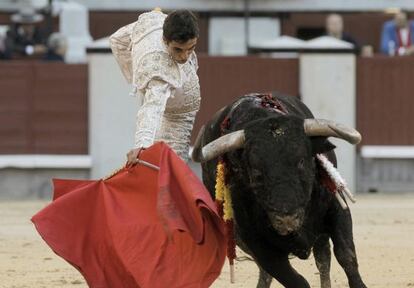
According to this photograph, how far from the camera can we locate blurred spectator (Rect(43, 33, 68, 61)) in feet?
44.5

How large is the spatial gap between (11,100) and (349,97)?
3.08 m

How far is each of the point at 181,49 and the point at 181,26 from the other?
15cm

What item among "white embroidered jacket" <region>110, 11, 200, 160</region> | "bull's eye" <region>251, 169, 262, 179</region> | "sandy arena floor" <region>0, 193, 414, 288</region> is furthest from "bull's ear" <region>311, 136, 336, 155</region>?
"sandy arena floor" <region>0, 193, 414, 288</region>

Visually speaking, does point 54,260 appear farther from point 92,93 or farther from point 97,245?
point 92,93

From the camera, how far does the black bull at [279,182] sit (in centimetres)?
533

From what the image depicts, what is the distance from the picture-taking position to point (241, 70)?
42.1 feet

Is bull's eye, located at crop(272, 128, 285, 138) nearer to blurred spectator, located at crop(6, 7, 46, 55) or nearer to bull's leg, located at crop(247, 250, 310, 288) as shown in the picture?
bull's leg, located at crop(247, 250, 310, 288)

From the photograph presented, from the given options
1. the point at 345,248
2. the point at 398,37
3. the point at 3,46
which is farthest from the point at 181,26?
the point at 3,46

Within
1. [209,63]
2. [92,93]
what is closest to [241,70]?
[209,63]

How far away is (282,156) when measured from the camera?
5367mm

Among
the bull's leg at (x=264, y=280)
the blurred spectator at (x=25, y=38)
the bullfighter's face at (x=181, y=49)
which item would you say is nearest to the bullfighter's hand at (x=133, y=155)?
the bullfighter's face at (x=181, y=49)

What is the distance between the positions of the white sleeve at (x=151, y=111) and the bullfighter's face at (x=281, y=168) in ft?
1.40

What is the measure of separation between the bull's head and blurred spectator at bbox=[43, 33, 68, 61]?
26.5 feet

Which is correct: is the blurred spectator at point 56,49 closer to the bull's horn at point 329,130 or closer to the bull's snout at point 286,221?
the bull's horn at point 329,130
